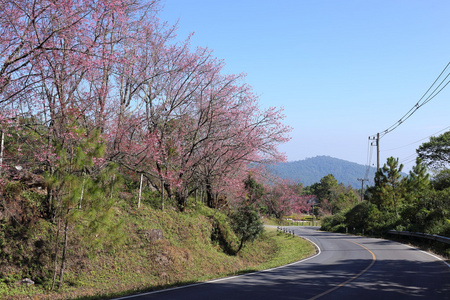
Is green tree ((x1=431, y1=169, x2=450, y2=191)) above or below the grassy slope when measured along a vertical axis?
above

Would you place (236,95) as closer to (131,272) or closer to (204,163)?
(204,163)

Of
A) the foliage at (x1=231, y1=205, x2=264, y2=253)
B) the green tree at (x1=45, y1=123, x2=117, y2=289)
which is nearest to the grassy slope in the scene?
the green tree at (x1=45, y1=123, x2=117, y2=289)

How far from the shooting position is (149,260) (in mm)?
15617

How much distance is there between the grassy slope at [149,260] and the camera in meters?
11.6

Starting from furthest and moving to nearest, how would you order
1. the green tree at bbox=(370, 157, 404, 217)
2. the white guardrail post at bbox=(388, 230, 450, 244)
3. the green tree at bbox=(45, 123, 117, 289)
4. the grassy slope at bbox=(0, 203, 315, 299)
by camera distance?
the green tree at bbox=(370, 157, 404, 217) < the white guardrail post at bbox=(388, 230, 450, 244) < the grassy slope at bbox=(0, 203, 315, 299) < the green tree at bbox=(45, 123, 117, 289)

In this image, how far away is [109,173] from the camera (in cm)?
1228

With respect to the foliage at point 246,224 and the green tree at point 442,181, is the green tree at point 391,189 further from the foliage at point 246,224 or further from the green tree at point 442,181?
the foliage at point 246,224

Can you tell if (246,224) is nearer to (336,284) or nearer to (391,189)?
(336,284)

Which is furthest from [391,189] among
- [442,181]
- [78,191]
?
[78,191]

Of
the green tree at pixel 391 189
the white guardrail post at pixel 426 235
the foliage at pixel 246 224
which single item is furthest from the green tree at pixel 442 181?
the foliage at pixel 246 224

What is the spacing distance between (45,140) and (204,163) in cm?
1016

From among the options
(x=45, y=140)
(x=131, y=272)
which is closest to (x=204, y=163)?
(x=131, y=272)

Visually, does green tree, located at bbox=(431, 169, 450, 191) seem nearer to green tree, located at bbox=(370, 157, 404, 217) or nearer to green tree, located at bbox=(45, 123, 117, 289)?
green tree, located at bbox=(370, 157, 404, 217)

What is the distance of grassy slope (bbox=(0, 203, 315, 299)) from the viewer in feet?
38.1
